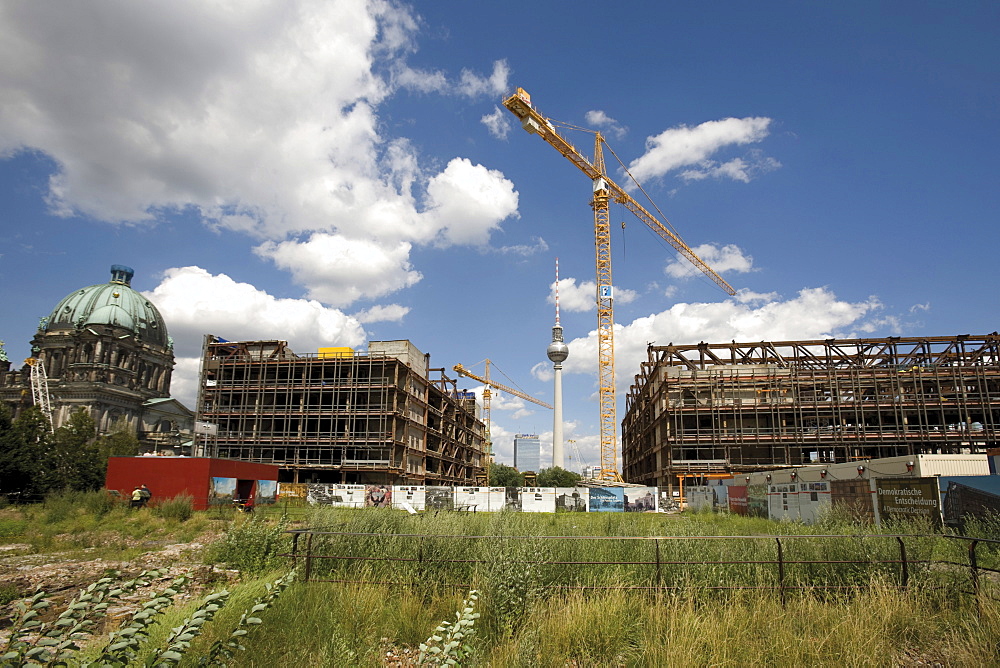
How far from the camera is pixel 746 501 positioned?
33719 millimetres

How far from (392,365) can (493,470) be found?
214 feet

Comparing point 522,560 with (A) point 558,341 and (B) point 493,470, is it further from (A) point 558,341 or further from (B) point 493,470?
(A) point 558,341

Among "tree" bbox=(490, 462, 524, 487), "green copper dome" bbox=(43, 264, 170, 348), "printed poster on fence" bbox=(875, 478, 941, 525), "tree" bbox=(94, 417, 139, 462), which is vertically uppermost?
"green copper dome" bbox=(43, 264, 170, 348)

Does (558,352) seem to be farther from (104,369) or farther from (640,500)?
(640,500)

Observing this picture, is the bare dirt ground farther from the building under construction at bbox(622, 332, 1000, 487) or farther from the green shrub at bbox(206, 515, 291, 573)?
the building under construction at bbox(622, 332, 1000, 487)

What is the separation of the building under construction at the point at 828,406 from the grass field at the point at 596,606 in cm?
4686

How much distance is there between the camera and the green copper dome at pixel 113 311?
10100cm

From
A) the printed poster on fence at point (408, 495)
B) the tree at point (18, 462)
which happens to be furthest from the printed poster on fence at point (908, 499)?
the tree at point (18, 462)

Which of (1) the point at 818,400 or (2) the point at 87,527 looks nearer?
(2) the point at 87,527

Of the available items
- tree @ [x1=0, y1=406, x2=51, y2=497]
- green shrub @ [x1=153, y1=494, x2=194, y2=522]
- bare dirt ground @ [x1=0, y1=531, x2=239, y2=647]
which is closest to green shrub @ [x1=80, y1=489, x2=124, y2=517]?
green shrub @ [x1=153, y1=494, x2=194, y2=522]

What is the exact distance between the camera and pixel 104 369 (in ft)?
307

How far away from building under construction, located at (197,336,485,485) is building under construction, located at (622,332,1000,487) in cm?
3021

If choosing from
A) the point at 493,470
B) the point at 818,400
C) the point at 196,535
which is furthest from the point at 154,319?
the point at 818,400

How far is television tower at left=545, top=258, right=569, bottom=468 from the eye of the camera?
13288 cm
